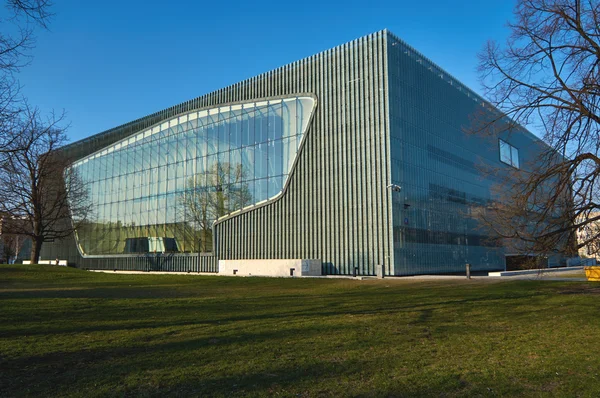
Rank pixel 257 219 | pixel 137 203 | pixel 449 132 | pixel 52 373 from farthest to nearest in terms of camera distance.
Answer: pixel 137 203, pixel 449 132, pixel 257 219, pixel 52 373

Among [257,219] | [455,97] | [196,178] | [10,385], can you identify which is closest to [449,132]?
[455,97]

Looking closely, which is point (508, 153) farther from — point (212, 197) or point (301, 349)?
point (301, 349)

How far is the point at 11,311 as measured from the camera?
12.8 meters

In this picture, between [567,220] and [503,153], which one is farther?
[503,153]

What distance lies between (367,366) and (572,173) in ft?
30.2

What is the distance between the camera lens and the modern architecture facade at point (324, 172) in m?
36.0

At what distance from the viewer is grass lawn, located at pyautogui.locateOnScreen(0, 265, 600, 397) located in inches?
245

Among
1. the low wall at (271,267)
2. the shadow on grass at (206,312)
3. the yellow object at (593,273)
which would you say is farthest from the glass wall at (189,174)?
the shadow on grass at (206,312)

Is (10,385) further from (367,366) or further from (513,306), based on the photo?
(513,306)

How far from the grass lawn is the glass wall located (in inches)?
1113

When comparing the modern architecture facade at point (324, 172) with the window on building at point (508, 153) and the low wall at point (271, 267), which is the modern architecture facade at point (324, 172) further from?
the window on building at point (508, 153)

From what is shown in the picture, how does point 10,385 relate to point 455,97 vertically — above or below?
below

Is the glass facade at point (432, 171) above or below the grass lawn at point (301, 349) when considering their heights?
above

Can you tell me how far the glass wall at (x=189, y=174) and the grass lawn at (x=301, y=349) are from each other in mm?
28271
